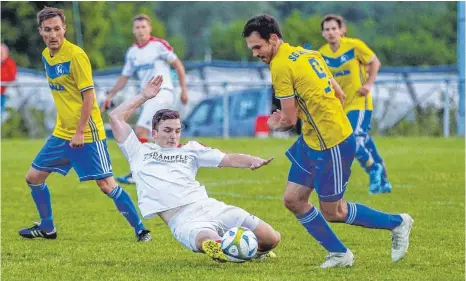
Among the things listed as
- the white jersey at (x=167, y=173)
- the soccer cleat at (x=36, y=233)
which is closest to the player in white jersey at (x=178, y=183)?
the white jersey at (x=167, y=173)

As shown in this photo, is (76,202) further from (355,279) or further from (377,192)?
(355,279)

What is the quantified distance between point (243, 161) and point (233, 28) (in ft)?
132

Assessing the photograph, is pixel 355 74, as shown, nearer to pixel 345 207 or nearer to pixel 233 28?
pixel 345 207

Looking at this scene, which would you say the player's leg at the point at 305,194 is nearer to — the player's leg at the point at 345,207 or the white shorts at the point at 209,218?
the player's leg at the point at 345,207

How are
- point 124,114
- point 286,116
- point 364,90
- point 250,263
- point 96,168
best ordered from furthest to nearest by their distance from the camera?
point 364,90
point 96,168
point 124,114
point 250,263
point 286,116

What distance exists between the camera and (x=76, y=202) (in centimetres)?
1295

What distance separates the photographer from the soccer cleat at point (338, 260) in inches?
316

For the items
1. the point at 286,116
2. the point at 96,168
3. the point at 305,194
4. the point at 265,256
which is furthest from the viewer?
the point at 96,168

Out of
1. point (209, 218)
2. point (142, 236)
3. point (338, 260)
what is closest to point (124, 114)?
point (209, 218)

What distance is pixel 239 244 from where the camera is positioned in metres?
7.83

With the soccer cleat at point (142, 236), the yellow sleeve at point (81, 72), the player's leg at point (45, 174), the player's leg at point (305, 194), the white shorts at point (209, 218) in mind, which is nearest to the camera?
the player's leg at point (305, 194)

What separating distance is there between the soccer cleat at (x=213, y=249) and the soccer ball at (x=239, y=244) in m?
0.03

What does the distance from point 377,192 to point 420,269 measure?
212 inches

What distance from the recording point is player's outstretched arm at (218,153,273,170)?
797 centimetres
